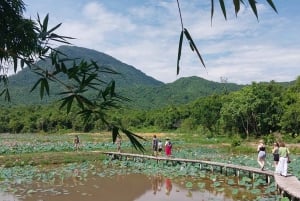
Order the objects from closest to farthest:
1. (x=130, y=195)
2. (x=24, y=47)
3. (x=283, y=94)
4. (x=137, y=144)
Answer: (x=137, y=144)
(x=24, y=47)
(x=130, y=195)
(x=283, y=94)

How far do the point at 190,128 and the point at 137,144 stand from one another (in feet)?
160

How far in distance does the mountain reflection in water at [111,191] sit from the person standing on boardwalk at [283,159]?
5.82 ft

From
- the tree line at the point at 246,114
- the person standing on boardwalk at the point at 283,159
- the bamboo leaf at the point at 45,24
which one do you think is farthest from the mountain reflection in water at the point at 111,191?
the tree line at the point at 246,114

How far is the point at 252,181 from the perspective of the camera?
A: 14.2 metres

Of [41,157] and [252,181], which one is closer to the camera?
[252,181]

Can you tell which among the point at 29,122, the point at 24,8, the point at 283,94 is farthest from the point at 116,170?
the point at 29,122

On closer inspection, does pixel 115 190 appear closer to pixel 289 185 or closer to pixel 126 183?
pixel 126 183

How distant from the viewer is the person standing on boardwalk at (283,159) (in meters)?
10.9

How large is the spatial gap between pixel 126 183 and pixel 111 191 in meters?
1.61

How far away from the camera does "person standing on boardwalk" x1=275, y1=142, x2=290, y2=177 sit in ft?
35.6

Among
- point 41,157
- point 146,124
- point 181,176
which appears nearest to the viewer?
point 181,176

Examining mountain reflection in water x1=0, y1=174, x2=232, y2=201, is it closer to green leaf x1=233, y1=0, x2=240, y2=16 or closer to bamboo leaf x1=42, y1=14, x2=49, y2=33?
bamboo leaf x1=42, y1=14, x2=49, y2=33

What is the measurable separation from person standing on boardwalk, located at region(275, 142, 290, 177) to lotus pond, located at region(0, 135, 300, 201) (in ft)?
2.15

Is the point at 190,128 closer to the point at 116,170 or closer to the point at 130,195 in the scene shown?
the point at 116,170
